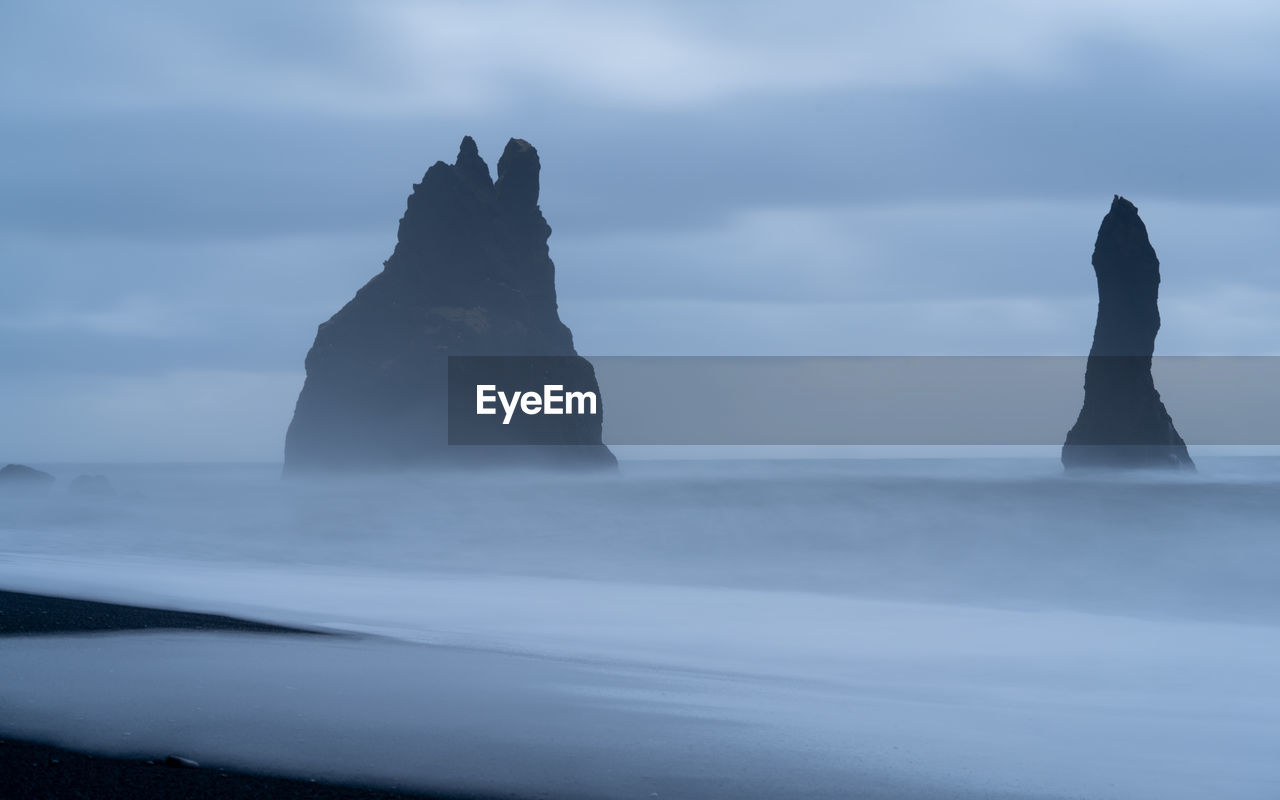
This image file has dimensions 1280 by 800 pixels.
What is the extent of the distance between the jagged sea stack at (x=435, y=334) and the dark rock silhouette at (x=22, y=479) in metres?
17.0

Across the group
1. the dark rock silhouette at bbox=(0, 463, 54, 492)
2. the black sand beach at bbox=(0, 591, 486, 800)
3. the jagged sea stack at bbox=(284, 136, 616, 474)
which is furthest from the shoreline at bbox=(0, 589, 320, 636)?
the jagged sea stack at bbox=(284, 136, 616, 474)

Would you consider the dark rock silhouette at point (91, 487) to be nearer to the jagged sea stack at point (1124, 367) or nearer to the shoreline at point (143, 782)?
the shoreline at point (143, 782)

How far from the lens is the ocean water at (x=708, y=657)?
6629 mm

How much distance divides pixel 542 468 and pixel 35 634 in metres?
57.3

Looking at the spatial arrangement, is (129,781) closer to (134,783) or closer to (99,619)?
(134,783)

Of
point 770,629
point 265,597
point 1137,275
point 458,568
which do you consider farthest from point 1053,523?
point 1137,275

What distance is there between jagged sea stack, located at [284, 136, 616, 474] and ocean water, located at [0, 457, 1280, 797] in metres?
39.2

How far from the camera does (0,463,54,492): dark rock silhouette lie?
166 feet

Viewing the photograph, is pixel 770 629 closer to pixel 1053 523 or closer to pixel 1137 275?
pixel 1053 523

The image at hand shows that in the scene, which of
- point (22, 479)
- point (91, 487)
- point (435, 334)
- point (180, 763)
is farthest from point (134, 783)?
point (435, 334)

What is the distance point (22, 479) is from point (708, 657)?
164ft

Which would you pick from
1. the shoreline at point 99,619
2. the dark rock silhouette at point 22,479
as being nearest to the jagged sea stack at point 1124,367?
the dark rock silhouette at point 22,479

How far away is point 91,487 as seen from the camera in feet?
154

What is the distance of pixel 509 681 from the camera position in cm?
904
